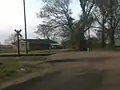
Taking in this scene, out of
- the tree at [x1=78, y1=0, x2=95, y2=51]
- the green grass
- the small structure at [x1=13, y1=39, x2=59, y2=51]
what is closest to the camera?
the green grass

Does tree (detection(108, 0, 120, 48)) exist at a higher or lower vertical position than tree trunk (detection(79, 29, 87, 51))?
higher

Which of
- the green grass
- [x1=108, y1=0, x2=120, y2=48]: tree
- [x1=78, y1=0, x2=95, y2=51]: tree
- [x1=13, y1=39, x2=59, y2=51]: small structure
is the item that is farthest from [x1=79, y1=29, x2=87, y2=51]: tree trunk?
[x1=13, y1=39, x2=59, y2=51]: small structure

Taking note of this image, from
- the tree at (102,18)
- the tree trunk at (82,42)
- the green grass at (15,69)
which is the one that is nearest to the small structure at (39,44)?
the tree at (102,18)

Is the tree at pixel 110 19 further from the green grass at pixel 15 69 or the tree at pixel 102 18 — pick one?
the green grass at pixel 15 69

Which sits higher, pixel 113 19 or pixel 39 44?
pixel 113 19

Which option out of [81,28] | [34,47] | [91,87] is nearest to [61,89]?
[91,87]

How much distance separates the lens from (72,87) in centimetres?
1002

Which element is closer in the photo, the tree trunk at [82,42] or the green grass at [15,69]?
the green grass at [15,69]

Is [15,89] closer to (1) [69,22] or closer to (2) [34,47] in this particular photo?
(1) [69,22]

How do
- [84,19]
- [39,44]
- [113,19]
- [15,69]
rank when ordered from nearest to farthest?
[15,69], [84,19], [113,19], [39,44]

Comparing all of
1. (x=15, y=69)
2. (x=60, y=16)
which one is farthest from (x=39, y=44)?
(x=15, y=69)

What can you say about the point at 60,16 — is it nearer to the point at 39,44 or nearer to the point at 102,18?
the point at 102,18

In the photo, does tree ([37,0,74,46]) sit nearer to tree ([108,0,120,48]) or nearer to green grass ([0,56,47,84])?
tree ([108,0,120,48])

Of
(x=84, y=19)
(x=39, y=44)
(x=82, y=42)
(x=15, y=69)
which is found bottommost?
(x=15, y=69)
